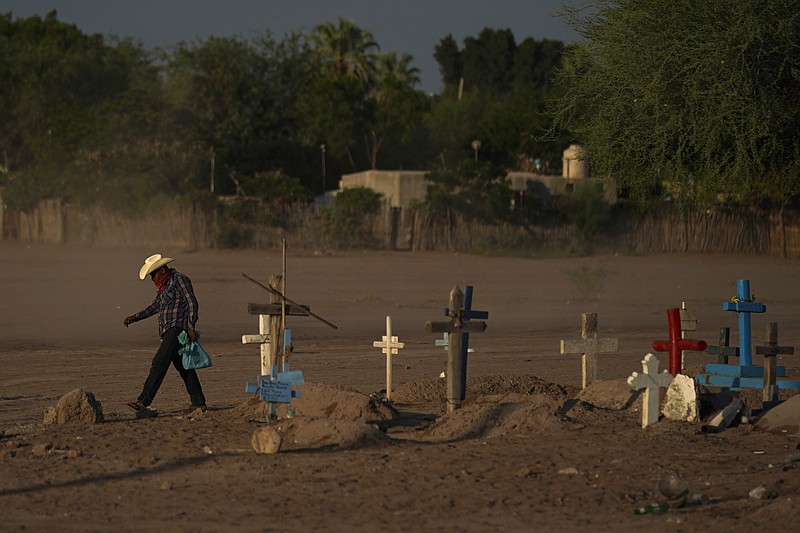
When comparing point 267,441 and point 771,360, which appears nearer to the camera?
point 267,441

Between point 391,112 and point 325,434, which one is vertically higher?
point 391,112

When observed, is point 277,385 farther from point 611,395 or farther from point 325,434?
point 611,395

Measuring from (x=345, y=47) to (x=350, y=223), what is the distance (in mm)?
34444

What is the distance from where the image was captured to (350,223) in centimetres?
3606

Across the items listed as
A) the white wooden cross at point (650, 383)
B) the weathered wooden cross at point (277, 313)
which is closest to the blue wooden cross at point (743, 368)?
the white wooden cross at point (650, 383)

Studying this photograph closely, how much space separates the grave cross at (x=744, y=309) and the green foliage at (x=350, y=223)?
80.7 ft

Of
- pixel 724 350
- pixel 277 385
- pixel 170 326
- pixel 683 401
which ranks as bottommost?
pixel 683 401

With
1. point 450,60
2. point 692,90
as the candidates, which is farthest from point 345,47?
point 692,90

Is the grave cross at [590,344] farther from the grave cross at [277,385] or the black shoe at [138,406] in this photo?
the black shoe at [138,406]

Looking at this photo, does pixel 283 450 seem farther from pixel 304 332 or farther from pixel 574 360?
pixel 304 332

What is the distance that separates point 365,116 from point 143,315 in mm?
46179

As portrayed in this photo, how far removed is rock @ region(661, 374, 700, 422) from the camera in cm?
1043

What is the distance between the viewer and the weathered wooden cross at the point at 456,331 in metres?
10.3

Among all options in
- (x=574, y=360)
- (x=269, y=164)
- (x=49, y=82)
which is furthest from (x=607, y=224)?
(x=49, y=82)
